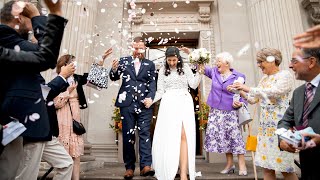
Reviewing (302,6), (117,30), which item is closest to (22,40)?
(117,30)

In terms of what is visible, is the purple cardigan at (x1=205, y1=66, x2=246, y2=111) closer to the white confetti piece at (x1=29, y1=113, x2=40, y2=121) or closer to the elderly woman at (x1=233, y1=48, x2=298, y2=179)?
the elderly woman at (x1=233, y1=48, x2=298, y2=179)

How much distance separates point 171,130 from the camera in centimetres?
414

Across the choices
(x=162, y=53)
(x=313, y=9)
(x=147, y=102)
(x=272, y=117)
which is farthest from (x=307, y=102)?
(x=162, y=53)

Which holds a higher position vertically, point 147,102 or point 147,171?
point 147,102

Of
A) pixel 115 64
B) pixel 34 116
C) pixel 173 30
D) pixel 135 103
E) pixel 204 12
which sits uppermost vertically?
pixel 204 12

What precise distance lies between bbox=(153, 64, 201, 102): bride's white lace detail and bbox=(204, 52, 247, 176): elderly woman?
2.23ft

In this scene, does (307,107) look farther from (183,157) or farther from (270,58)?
(183,157)

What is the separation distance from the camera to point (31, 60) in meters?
2.08

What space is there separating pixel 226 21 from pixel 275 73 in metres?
4.75

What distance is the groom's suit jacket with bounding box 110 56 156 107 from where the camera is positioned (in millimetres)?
4559

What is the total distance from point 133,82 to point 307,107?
2810 mm

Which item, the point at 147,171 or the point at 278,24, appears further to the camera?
the point at 278,24

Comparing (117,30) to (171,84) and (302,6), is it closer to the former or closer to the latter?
(171,84)

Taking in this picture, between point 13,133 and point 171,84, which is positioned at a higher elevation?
point 171,84
